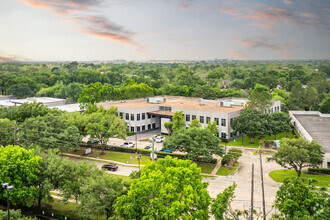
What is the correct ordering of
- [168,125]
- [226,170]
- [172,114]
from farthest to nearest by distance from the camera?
[172,114] → [168,125] → [226,170]

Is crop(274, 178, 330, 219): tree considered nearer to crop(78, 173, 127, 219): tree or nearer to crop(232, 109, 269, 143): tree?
crop(78, 173, 127, 219): tree

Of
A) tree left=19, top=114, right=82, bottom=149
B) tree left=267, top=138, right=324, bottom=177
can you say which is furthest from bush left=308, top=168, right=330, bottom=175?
tree left=19, top=114, right=82, bottom=149

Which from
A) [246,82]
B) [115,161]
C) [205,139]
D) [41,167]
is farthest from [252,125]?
[246,82]

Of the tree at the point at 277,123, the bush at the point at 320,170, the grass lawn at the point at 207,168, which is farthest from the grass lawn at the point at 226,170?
the tree at the point at 277,123

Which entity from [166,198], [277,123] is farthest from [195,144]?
[166,198]

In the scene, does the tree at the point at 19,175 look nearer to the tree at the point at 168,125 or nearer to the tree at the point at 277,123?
the tree at the point at 168,125

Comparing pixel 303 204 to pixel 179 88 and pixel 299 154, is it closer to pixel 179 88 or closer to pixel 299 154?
pixel 299 154

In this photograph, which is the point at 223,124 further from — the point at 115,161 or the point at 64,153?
the point at 64,153
